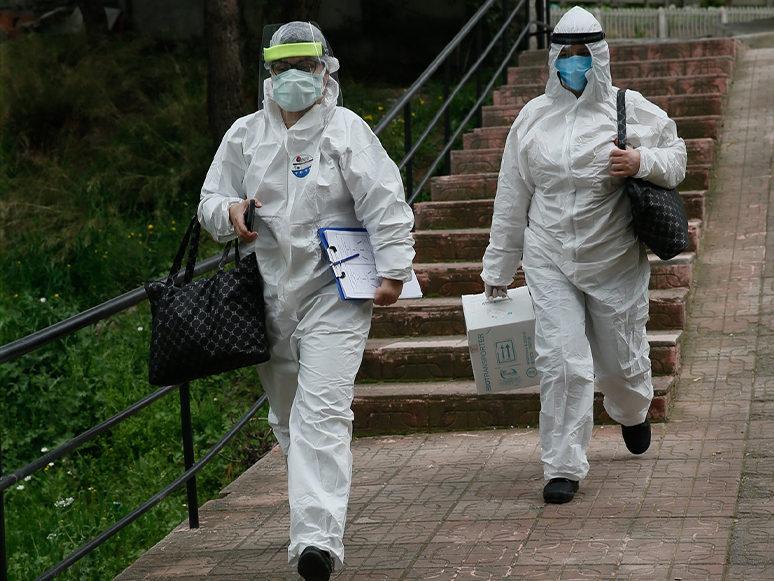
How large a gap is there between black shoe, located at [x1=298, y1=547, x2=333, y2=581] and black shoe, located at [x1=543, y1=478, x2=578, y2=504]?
123 cm

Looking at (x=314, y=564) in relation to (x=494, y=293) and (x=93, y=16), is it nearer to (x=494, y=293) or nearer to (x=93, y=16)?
(x=494, y=293)

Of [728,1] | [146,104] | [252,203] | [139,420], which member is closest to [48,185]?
[146,104]

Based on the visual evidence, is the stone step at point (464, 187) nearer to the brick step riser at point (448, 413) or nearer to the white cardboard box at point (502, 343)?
the brick step riser at point (448, 413)

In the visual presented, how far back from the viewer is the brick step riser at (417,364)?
571 centimetres

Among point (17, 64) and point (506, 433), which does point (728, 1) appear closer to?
point (17, 64)

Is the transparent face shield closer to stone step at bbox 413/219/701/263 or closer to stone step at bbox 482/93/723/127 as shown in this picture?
stone step at bbox 413/219/701/263

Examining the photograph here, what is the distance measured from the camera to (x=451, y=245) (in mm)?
6871

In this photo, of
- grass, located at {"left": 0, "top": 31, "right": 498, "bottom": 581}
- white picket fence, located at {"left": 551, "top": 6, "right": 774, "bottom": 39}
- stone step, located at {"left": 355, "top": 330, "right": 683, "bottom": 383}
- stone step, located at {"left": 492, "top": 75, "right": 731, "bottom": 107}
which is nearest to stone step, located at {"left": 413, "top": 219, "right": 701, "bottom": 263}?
stone step, located at {"left": 355, "top": 330, "right": 683, "bottom": 383}

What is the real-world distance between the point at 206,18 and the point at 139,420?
5.04 meters

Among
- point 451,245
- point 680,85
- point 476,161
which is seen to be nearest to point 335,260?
point 451,245

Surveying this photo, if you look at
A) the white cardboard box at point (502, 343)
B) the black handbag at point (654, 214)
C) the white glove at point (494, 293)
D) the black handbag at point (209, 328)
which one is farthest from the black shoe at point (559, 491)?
the black handbag at point (209, 328)

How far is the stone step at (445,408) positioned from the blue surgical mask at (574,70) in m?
1.75

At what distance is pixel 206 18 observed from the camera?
10.3 metres

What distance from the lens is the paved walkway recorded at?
3.38 metres
